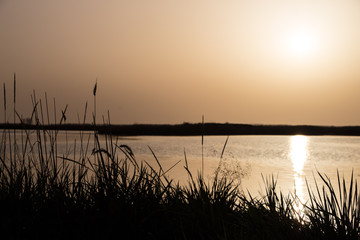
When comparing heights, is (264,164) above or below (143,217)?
below

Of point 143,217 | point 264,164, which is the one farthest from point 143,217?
point 264,164

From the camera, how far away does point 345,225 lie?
2.87m

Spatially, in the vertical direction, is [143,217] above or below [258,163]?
above

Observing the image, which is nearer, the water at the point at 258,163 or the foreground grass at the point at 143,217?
the foreground grass at the point at 143,217

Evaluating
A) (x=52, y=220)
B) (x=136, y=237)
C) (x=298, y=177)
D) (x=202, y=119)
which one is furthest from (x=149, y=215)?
(x=298, y=177)

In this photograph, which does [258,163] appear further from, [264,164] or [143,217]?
[143,217]

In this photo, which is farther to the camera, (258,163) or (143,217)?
(258,163)

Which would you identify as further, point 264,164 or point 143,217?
point 264,164

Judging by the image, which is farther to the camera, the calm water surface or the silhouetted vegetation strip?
the calm water surface

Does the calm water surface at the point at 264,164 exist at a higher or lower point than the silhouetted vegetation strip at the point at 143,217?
lower

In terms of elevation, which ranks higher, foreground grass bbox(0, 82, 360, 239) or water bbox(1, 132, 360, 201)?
foreground grass bbox(0, 82, 360, 239)

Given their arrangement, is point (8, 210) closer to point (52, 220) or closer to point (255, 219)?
point (52, 220)

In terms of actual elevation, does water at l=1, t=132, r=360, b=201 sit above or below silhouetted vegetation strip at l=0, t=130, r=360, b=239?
below

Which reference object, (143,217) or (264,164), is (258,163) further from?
(143,217)
